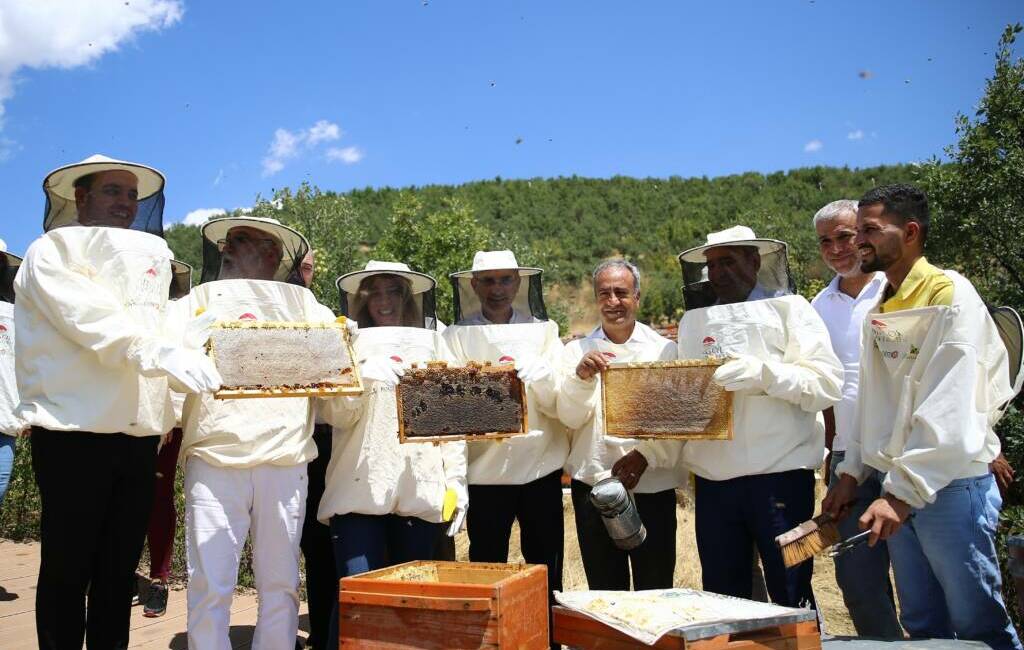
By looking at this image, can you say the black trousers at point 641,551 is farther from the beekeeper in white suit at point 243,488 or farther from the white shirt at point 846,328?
the beekeeper in white suit at point 243,488

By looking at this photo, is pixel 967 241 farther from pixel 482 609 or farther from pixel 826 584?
pixel 482 609

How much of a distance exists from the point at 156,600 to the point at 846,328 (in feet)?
16.1

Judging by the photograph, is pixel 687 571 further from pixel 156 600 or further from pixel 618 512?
pixel 156 600

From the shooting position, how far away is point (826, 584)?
7.79 m

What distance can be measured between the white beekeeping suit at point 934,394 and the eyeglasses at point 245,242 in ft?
9.88

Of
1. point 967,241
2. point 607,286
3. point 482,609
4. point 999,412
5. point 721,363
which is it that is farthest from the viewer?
point 967,241

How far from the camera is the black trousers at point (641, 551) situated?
4.46 metres

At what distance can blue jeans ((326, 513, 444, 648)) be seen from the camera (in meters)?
3.86

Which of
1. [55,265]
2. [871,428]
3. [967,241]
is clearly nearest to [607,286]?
→ [871,428]

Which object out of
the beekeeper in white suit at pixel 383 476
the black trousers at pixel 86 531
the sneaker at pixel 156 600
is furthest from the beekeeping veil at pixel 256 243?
the sneaker at pixel 156 600

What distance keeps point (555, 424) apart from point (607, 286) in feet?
2.91

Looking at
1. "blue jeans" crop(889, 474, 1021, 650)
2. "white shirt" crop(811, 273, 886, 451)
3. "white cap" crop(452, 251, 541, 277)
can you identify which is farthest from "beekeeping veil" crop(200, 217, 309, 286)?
"blue jeans" crop(889, 474, 1021, 650)

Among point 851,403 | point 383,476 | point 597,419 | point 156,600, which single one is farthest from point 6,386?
point 851,403

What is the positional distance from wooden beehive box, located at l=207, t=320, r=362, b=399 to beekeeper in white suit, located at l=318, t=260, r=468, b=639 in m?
0.19
